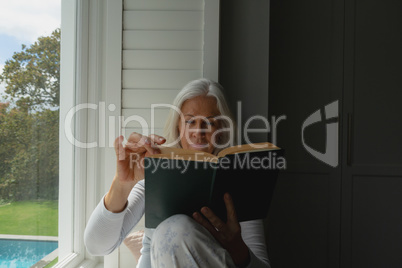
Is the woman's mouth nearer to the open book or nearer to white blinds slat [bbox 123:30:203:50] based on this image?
the open book

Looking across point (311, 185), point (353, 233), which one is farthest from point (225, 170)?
point (353, 233)

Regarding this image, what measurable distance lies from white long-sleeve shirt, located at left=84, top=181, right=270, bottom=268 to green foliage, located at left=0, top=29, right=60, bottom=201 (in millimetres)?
278

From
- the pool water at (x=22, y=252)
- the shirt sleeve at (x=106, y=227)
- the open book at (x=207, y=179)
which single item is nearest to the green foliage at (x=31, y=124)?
the pool water at (x=22, y=252)

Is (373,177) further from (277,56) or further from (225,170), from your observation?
(225,170)

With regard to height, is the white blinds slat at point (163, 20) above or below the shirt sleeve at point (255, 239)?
above

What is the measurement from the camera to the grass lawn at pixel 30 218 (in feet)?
3.88

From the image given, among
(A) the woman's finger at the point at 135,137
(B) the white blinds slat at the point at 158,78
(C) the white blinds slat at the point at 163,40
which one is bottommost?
(A) the woman's finger at the point at 135,137

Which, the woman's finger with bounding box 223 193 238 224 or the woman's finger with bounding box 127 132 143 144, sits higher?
the woman's finger with bounding box 127 132 143 144

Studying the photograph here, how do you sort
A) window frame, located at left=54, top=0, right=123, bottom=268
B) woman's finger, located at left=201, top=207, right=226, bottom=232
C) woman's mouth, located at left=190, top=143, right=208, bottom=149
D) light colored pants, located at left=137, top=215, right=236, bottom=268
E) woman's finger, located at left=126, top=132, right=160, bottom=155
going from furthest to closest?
1. window frame, located at left=54, top=0, right=123, bottom=268
2. woman's mouth, located at left=190, top=143, right=208, bottom=149
3. woman's finger, located at left=126, top=132, right=160, bottom=155
4. woman's finger, located at left=201, top=207, right=226, bottom=232
5. light colored pants, located at left=137, top=215, right=236, bottom=268

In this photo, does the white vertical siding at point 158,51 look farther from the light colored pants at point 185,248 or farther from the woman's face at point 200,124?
the light colored pants at point 185,248

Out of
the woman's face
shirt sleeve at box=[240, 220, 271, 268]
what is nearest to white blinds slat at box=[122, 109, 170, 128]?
the woman's face

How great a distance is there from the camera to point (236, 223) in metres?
1.16

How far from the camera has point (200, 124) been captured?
146 centimetres

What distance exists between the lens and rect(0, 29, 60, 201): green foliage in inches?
46.6
